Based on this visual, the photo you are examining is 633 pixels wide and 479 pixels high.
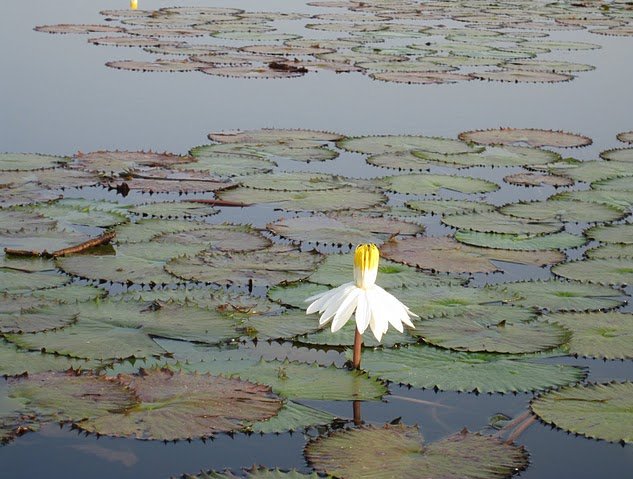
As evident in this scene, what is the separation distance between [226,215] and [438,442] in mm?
1758

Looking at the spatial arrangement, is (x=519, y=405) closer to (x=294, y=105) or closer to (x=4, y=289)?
(x=4, y=289)

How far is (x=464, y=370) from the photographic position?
92.0 inches

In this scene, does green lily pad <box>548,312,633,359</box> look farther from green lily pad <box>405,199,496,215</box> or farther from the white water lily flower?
green lily pad <box>405,199,496,215</box>

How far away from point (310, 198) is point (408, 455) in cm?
194

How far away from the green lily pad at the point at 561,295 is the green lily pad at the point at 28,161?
201cm

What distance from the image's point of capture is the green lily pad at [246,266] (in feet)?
9.41

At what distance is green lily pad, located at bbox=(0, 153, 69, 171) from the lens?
407cm

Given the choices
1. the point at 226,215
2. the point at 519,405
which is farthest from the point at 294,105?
the point at 519,405

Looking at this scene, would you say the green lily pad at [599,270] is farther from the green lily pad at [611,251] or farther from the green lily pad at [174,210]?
the green lily pad at [174,210]

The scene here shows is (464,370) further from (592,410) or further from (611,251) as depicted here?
(611,251)

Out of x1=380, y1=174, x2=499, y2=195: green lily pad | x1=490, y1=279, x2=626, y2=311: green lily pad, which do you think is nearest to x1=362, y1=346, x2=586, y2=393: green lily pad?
x1=490, y1=279, x2=626, y2=311: green lily pad

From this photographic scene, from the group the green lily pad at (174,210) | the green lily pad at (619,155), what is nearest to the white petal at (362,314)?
the green lily pad at (174,210)

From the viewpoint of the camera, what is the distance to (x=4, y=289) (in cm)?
275

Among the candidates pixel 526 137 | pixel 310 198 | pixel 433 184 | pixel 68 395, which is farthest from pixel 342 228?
pixel 526 137
